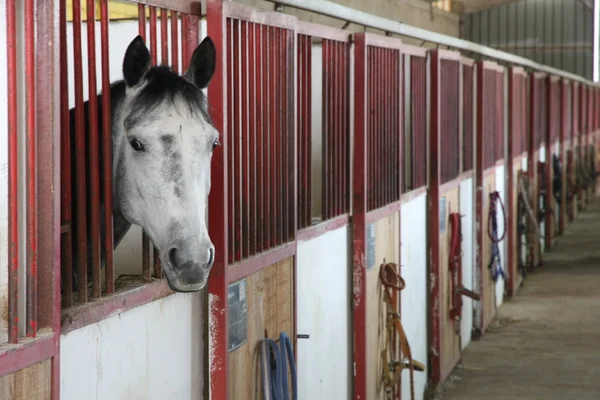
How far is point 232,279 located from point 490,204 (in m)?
4.70

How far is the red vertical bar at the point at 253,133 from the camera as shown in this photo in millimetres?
2682

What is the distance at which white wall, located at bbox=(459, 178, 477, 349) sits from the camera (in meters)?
6.15

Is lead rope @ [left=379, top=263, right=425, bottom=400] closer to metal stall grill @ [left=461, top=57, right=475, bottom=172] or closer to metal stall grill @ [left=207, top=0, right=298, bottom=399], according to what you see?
metal stall grill @ [left=207, top=0, right=298, bottom=399]

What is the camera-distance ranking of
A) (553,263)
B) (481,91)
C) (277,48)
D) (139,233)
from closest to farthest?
(277,48) → (139,233) → (481,91) → (553,263)

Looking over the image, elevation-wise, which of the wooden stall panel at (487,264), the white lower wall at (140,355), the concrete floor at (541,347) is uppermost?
the white lower wall at (140,355)

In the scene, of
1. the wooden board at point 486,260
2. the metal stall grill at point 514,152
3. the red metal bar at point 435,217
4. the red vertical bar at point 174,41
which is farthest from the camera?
the metal stall grill at point 514,152

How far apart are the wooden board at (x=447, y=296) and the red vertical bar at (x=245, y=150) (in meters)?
2.68

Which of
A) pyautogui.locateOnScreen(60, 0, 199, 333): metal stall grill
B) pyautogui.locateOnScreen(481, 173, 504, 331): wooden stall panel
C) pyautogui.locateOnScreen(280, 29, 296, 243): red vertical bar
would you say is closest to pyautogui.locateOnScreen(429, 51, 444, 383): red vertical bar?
pyautogui.locateOnScreen(481, 173, 504, 331): wooden stall panel

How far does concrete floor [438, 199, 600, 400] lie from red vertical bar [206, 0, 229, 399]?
9.91 feet

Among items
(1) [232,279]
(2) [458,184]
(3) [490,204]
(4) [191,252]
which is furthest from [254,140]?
(3) [490,204]

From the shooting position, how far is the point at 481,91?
6.50 m

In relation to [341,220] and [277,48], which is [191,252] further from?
[341,220]

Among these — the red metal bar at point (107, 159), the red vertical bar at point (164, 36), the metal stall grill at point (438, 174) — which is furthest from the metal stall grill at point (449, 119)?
the red metal bar at point (107, 159)

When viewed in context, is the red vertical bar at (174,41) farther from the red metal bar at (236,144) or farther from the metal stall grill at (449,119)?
the metal stall grill at (449,119)
